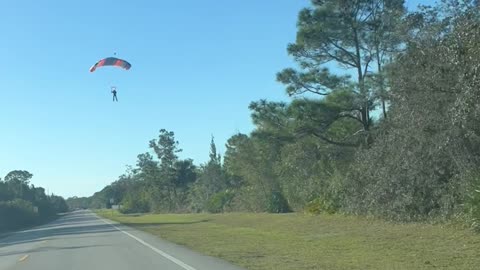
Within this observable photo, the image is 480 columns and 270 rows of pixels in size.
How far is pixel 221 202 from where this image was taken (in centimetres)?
7169

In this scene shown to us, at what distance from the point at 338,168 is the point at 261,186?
20252 mm

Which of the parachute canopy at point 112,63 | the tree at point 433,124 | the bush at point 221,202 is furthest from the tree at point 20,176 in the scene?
the tree at point 433,124

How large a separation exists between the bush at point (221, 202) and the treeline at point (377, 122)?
8563 millimetres

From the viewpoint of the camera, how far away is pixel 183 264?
17.6 metres

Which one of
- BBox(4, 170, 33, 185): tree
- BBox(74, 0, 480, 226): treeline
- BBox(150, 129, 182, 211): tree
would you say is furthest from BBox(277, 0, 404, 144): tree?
BBox(4, 170, 33, 185): tree

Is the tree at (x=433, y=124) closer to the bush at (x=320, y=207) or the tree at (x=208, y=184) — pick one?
the bush at (x=320, y=207)

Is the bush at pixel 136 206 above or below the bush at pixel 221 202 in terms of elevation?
above

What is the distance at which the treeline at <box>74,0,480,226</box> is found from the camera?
21.0m

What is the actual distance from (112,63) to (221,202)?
38.7 meters

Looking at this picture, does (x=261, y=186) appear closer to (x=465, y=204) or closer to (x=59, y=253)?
(x=59, y=253)

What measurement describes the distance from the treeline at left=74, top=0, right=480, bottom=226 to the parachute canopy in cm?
753

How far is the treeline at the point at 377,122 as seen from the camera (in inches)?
828

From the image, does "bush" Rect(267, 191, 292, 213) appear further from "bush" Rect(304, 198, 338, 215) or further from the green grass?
the green grass

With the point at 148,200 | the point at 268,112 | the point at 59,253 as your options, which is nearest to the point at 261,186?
the point at 268,112
